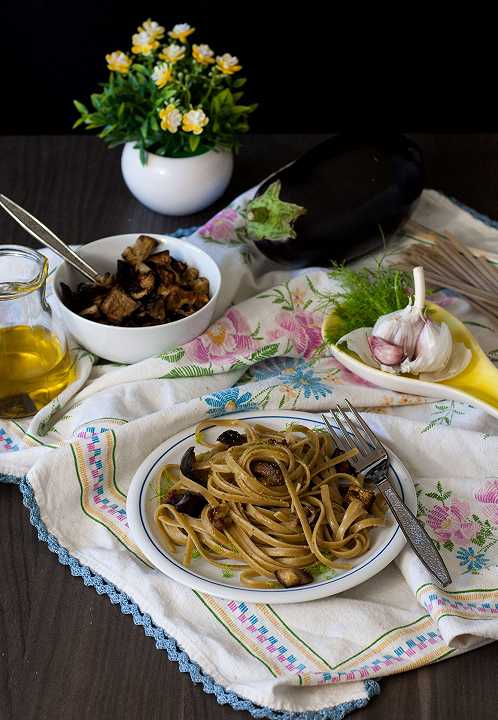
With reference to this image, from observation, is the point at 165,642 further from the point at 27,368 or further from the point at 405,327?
the point at 405,327

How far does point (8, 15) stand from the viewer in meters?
3.27

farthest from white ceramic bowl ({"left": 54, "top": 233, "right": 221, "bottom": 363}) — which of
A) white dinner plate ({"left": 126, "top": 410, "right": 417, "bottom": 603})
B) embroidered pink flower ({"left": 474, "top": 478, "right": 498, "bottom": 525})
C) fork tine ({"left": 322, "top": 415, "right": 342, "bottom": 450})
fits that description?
embroidered pink flower ({"left": 474, "top": 478, "right": 498, "bottom": 525})

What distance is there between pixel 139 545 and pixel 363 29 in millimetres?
2512

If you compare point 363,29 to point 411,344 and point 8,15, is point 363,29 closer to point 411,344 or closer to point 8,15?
point 8,15

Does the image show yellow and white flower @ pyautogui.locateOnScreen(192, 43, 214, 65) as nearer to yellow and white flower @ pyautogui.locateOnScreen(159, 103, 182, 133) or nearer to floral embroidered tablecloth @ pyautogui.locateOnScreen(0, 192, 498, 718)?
yellow and white flower @ pyautogui.locateOnScreen(159, 103, 182, 133)

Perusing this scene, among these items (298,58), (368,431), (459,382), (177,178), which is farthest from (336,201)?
(298,58)

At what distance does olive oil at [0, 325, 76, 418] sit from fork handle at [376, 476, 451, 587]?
0.63 metres

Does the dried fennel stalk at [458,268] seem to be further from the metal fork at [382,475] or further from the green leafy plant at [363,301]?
the metal fork at [382,475]

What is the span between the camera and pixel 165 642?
4.21ft

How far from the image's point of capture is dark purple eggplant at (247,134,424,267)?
194 cm

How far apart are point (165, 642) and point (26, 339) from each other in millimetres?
619

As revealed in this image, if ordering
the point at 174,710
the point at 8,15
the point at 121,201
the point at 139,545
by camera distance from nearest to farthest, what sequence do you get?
1. the point at 174,710
2. the point at 139,545
3. the point at 121,201
4. the point at 8,15

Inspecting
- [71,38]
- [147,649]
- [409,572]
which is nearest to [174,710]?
[147,649]

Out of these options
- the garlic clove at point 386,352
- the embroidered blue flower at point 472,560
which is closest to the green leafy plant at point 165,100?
the garlic clove at point 386,352
